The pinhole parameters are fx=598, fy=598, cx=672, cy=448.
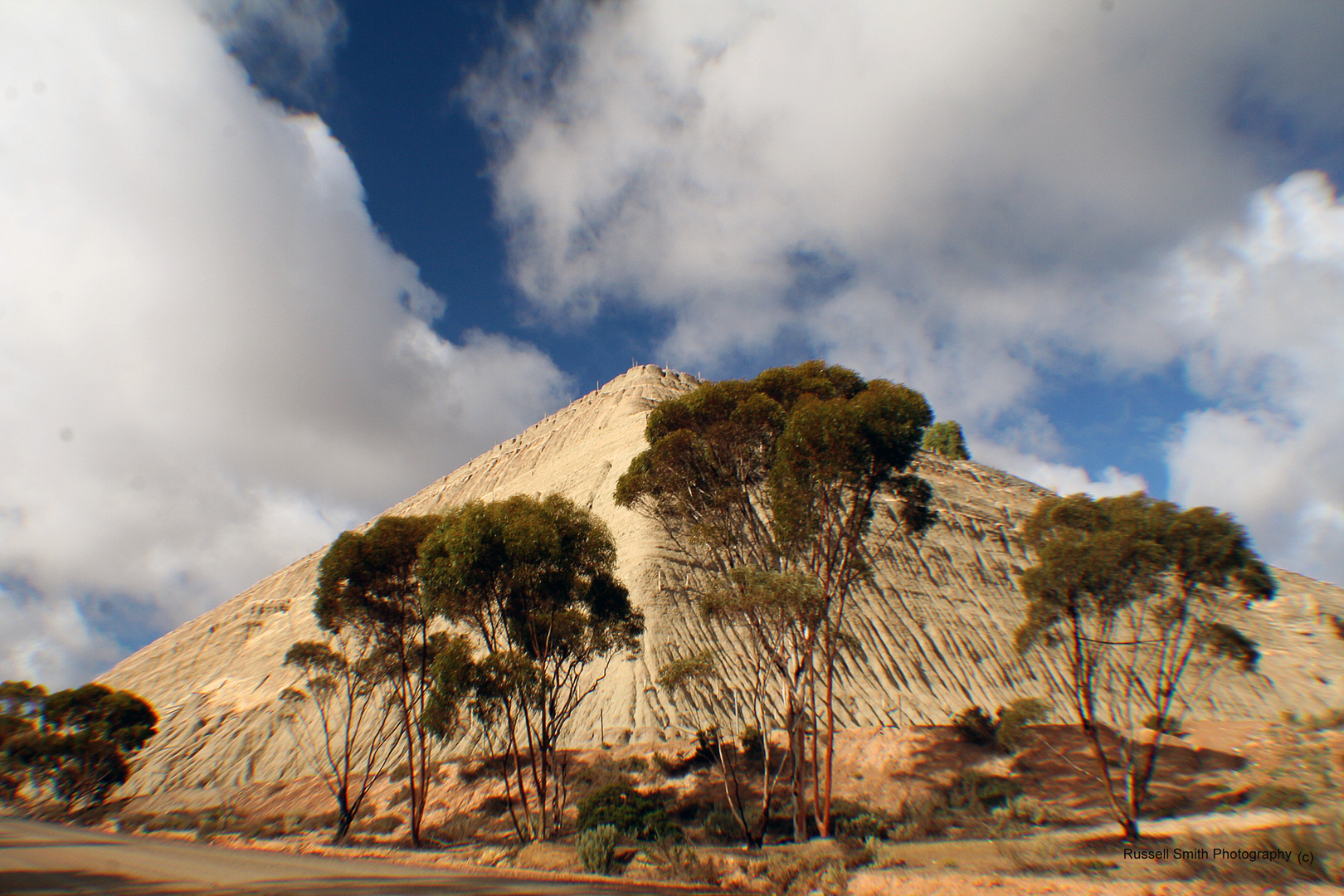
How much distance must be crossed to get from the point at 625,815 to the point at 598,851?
3.45 m

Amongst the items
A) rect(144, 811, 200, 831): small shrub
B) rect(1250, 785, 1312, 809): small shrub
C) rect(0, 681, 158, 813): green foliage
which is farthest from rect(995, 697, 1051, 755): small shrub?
rect(0, 681, 158, 813): green foliage

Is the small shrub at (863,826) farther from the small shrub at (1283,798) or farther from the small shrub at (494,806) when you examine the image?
the small shrub at (494,806)

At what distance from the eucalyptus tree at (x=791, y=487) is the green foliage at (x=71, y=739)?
38.5 metres

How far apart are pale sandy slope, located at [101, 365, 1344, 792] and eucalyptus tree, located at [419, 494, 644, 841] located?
3.75m

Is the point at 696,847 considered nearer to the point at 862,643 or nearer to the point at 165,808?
Result: the point at 862,643

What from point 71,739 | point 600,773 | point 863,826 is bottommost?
point 863,826

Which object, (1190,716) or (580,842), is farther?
(1190,716)

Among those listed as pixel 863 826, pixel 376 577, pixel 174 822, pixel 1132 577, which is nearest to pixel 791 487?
pixel 863 826

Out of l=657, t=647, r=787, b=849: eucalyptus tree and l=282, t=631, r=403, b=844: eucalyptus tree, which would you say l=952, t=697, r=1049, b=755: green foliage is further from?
l=282, t=631, r=403, b=844: eucalyptus tree

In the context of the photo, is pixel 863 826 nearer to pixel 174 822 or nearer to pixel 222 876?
pixel 222 876

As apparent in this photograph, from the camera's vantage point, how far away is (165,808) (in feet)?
110

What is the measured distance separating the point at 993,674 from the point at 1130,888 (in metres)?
33.4

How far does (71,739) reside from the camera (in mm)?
36125

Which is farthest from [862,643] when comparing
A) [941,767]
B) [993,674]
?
[941,767]
